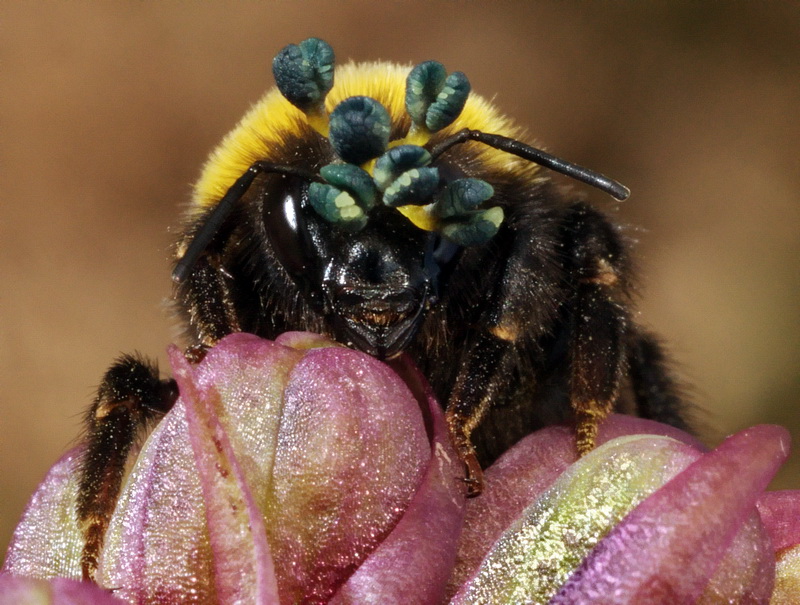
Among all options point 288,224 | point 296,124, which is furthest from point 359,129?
point 296,124

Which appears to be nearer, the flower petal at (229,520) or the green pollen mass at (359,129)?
the flower petal at (229,520)

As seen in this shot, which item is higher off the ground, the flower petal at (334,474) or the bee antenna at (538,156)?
the bee antenna at (538,156)

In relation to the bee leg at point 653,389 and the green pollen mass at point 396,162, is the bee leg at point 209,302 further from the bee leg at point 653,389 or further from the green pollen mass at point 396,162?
the bee leg at point 653,389

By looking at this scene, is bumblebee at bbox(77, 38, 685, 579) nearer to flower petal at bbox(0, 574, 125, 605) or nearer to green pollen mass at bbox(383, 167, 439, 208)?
green pollen mass at bbox(383, 167, 439, 208)

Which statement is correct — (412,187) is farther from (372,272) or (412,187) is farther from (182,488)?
(182,488)

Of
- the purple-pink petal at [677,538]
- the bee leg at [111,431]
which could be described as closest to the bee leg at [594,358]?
the purple-pink petal at [677,538]

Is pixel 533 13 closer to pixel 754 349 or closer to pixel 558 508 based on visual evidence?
pixel 754 349

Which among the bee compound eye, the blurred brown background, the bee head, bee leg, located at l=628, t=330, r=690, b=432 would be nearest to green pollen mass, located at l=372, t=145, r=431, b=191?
the bee head

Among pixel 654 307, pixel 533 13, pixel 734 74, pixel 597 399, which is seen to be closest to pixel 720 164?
pixel 734 74

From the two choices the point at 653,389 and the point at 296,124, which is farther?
the point at 653,389
